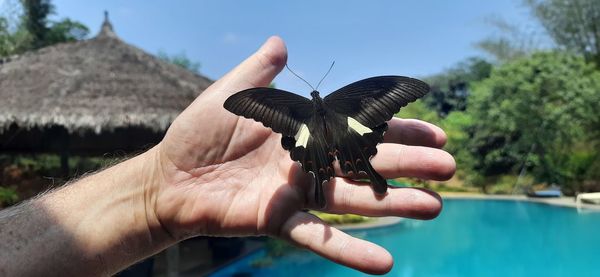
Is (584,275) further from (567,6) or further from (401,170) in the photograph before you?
(567,6)

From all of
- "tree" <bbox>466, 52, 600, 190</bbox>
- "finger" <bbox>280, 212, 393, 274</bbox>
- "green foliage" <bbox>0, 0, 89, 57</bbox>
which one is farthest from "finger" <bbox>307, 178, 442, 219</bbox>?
"green foliage" <bbox>0, 0, 89, 57</bbox>

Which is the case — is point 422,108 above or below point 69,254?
below

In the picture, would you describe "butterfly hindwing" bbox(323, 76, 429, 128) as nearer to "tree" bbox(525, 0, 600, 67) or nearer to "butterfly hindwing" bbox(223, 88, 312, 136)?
"butterfly hindwing" bbox(223, 88, 312, 136)

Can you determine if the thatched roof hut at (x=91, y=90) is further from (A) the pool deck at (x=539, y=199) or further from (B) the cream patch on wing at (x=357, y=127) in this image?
(A) the pool deck at (x=539, y=199)

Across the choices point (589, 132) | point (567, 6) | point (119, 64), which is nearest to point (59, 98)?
point (119, 64)

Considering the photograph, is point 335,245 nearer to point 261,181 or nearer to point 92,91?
point 261,181

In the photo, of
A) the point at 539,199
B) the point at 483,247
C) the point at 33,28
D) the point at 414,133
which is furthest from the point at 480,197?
the point at 33,28

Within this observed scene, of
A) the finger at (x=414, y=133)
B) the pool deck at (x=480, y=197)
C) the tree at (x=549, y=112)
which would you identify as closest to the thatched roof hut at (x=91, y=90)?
the pool deck at (x=480, y=197)
